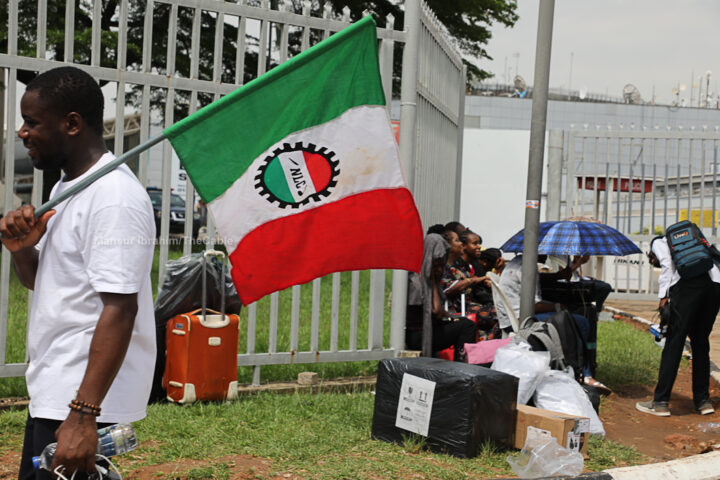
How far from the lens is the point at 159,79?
19.8ft

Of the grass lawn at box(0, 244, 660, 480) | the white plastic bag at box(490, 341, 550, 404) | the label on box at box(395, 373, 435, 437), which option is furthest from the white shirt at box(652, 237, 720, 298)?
the label on box at box(395, 373, 435, 437)

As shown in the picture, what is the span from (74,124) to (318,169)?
54.6 inches

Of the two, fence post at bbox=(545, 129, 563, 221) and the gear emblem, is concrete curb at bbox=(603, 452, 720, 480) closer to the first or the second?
the gear emblem

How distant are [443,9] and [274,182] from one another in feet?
67.6

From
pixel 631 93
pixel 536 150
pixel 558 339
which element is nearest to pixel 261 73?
pixel 536 150

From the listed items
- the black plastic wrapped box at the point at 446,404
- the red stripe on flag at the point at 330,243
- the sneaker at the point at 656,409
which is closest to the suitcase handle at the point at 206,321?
the black plastic wrapped box at the point at 446,404

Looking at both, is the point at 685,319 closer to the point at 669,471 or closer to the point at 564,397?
the point at 564,397

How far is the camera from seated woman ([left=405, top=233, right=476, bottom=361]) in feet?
23.6

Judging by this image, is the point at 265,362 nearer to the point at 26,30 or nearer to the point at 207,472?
the point at 207,472

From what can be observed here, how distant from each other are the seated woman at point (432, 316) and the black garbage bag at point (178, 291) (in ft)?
5.99

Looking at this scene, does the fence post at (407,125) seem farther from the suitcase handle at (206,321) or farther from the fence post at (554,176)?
the fence post at (554,176)

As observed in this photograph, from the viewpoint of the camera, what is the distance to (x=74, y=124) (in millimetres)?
2520

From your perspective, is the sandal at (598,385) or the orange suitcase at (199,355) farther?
the sandal at (598,385)

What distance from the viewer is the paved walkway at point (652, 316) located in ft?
32.7
